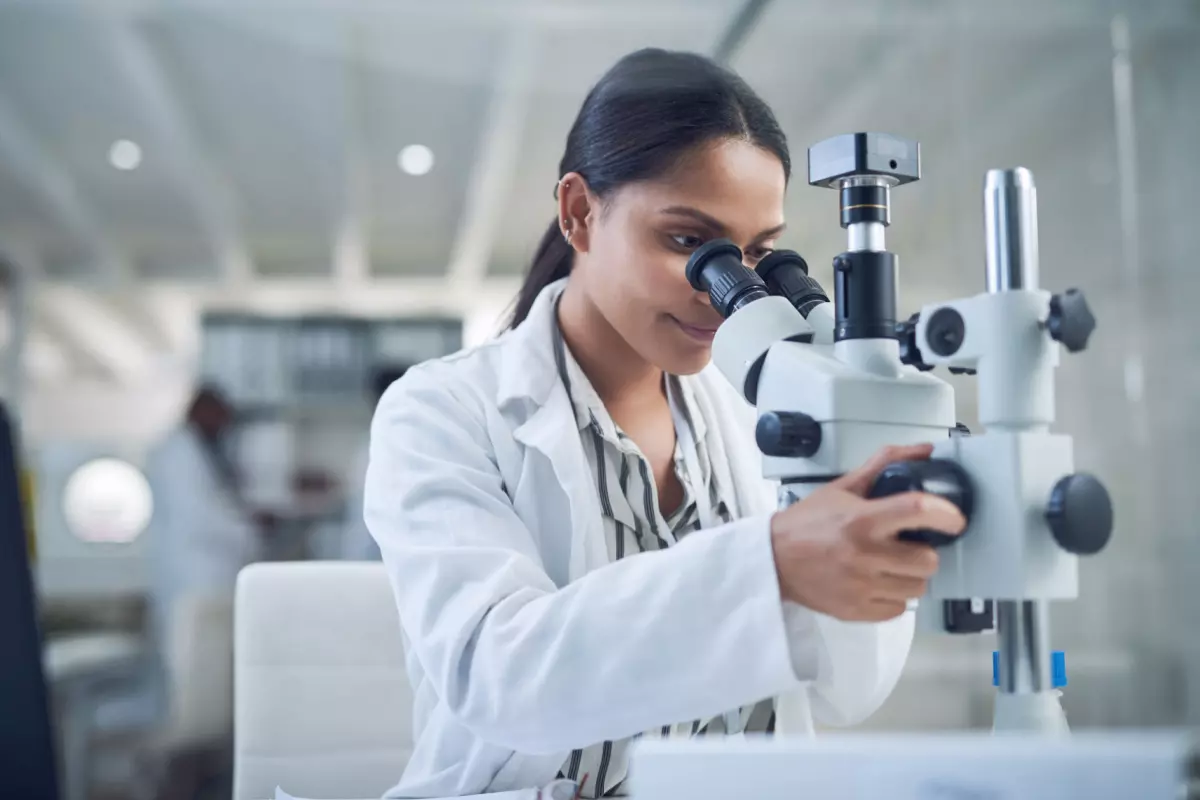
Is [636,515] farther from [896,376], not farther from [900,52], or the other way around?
[900,52]

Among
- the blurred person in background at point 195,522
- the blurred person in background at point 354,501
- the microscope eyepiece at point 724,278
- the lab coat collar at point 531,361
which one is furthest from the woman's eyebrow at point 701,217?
the blurred person in background at point 195,522

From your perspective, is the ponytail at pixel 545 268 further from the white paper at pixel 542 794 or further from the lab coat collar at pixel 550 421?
the white paper at pixel 542 794

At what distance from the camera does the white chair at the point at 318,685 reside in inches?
44.0

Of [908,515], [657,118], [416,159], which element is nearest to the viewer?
[908,515]

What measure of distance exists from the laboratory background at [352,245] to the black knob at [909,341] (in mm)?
1184

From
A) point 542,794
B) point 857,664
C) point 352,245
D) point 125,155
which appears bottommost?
point 542,794

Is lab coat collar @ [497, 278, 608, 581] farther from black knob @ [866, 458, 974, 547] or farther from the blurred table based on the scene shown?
the blurred table

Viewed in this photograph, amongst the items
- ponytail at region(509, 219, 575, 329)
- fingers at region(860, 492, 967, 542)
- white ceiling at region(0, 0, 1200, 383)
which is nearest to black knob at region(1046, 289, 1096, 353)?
fingers at region(860, 492, 967, 542)

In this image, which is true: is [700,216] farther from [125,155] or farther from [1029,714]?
[125,155]

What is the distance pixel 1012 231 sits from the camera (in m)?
0.55

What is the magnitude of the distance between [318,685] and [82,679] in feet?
7.78

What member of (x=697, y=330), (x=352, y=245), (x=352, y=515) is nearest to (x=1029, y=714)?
(x=697, y=330)

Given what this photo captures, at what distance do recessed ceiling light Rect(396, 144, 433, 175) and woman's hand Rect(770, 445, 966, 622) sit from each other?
3569mm

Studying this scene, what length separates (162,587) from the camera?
3.32m
